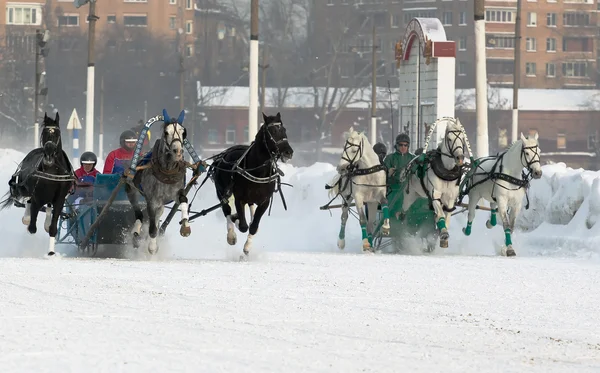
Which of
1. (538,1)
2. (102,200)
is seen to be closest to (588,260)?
(102,200)

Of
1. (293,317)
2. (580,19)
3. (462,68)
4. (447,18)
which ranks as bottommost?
(293,317)

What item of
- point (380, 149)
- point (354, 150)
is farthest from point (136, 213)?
point (380, 149)

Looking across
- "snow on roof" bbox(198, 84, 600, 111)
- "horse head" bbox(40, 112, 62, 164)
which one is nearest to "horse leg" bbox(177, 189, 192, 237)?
"horse head" bbox(40, 112, 62, 164)

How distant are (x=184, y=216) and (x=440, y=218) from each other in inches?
182

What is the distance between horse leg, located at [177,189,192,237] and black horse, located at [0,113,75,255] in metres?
1.40

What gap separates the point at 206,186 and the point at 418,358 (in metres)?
24.6

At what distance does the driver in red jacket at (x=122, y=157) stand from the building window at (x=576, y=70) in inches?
4171

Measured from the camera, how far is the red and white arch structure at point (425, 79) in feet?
107

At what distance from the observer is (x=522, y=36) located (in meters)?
120

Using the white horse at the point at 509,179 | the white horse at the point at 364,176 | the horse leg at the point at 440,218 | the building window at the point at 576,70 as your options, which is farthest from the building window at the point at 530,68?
the horse leg at the point at 440,218

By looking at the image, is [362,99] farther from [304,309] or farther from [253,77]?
[304,309]

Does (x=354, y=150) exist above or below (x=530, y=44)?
below

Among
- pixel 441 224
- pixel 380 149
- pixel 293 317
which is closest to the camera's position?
pixel 293 317

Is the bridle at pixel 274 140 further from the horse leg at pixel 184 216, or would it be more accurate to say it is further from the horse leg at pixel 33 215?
the horse leg at pixel 33 215
